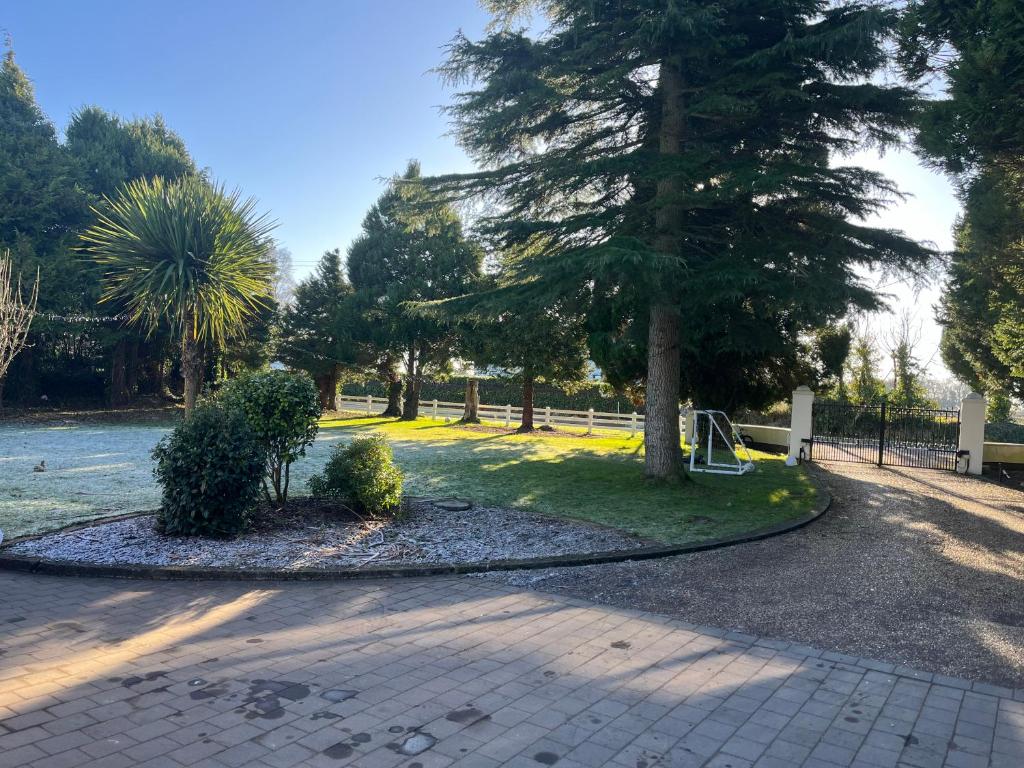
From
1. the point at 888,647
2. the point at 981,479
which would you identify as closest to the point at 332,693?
the point at 888,647

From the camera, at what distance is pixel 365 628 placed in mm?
4793

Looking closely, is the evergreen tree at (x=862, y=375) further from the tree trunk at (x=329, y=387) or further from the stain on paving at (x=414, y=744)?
the stain on paving at (x=414, y=744)

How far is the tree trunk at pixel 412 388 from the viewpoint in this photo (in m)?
28.3

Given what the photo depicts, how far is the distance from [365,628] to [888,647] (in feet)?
11.8

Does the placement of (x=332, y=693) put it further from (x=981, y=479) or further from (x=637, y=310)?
(x=981, y=479)

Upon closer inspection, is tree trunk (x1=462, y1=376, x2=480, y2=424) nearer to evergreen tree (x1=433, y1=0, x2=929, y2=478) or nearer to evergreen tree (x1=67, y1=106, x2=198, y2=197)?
evergreen tree (x1=67, y1=106, x2=198, y2=197)

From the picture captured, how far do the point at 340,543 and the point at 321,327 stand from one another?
75.2 ft

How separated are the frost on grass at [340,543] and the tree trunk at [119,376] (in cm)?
2097

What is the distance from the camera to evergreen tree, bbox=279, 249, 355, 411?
90.6ft

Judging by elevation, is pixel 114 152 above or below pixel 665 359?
above

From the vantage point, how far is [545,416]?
28.6 meters

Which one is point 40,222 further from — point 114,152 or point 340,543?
point 340,543

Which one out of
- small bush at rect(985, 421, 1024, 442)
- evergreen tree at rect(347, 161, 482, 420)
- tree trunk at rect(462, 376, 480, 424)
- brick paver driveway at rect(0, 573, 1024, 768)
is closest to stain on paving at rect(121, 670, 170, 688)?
brick paver driveway at rect(0, 573, 1024, 768)

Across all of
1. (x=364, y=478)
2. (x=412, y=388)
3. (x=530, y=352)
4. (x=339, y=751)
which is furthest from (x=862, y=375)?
(x=339, y=751)
